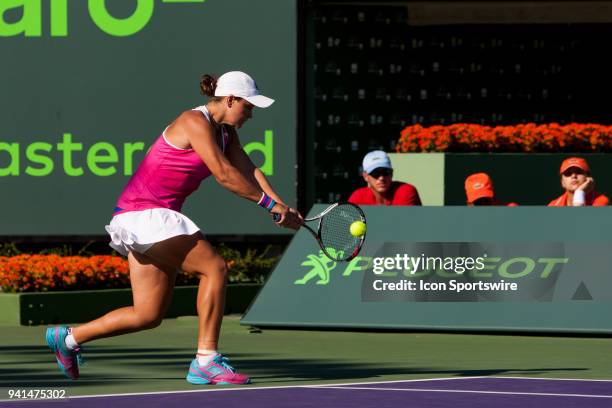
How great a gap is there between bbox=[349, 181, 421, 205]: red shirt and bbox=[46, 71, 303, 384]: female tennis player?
471 centimetres

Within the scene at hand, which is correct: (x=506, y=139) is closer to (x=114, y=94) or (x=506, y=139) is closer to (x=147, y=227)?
(x=114, y=94)

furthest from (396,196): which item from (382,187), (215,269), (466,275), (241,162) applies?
(215,269)

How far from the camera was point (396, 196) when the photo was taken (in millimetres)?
16469

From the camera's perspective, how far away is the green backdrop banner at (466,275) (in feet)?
49.9

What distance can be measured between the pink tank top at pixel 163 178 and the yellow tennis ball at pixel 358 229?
1.10 m

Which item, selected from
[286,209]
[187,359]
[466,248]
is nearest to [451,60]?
[466,248]

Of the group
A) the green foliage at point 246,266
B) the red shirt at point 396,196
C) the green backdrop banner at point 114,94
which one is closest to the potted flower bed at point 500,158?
the green backdrop banner at point 114,94

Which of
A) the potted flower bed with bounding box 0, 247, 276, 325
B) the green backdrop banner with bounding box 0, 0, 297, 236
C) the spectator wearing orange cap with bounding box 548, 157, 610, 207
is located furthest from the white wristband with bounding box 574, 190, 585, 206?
the green backdrop banner with bounding box 0, 0, 297, 236

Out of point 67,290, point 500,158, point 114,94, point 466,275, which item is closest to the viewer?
point 466,275

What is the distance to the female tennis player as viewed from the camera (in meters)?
11.5

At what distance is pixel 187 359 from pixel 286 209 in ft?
8.47

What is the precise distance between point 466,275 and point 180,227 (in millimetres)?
4395

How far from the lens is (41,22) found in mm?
20359

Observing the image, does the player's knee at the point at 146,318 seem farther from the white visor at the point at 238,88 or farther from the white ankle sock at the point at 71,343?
the white visor at the point at 238,88
